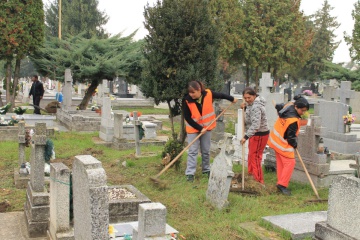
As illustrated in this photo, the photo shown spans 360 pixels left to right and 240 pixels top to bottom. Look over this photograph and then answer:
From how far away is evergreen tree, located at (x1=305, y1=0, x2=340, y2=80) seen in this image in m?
43.5

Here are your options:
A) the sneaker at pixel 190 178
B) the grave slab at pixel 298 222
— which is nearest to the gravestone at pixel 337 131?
the sneaker at pixel 190 178

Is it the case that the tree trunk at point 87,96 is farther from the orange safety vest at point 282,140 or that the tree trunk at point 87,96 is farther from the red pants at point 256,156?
the orange safety vest at point 282,140

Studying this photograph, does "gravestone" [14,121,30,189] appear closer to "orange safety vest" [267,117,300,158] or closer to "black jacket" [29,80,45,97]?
"orange safety vest" [267,117,300,158]

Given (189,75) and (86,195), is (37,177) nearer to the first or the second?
(86,195)

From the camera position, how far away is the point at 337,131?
11.8 meters

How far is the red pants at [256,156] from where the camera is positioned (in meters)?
7.33

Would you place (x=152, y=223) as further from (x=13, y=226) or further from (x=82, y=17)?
(x=82, y=17)

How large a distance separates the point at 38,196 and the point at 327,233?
11.7 feet

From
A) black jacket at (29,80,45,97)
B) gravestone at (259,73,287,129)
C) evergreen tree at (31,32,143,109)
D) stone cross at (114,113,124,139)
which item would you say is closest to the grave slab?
gravestone at (259,73,287,129)

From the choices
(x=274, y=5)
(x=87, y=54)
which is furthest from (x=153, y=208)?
(x=274, y=5)

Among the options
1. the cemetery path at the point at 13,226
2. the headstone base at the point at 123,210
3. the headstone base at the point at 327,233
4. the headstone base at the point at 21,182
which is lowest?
the cemetery path at the point at 13,226

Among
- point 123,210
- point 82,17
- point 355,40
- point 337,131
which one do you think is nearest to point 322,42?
point 355,40

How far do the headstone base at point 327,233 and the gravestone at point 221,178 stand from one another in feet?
5.41

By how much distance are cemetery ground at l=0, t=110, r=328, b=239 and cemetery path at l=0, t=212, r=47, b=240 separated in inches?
12.8
